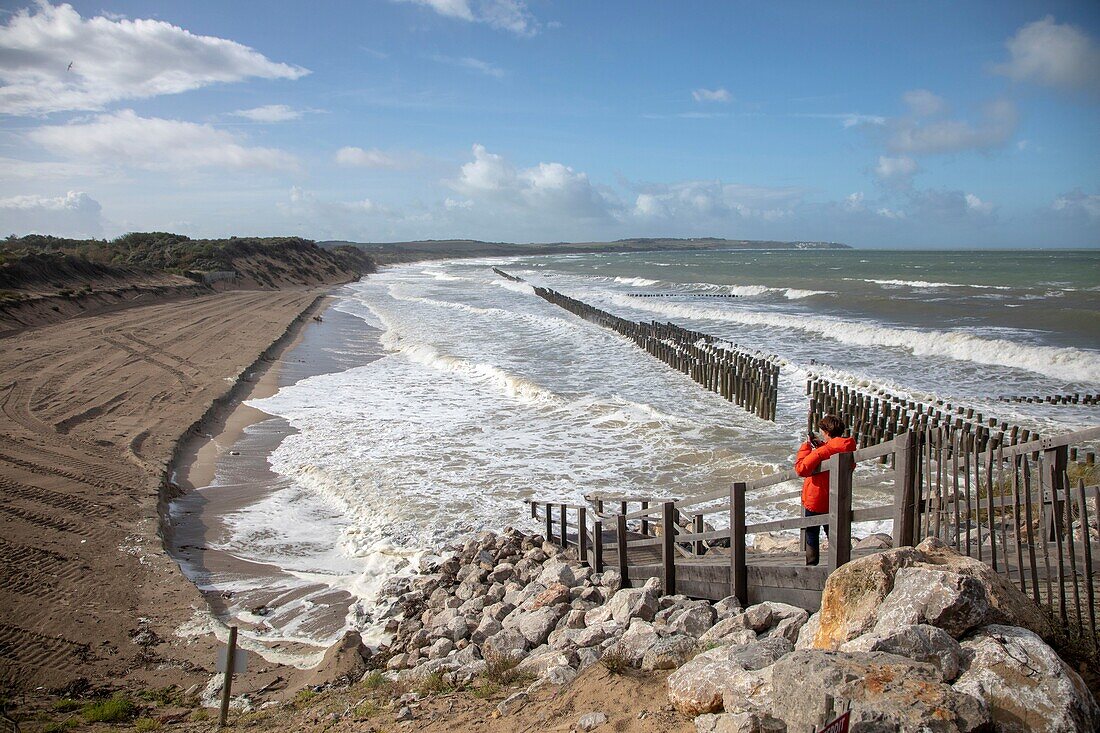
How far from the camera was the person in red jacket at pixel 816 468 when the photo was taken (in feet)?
20.1

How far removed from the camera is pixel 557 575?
8.73 m

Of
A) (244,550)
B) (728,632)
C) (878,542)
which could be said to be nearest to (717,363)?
(244,550)

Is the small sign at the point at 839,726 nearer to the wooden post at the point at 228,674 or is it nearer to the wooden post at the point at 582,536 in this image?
the wooden post at the point at 228,674

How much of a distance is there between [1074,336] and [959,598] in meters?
35.7

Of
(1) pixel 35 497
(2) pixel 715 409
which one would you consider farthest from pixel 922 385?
(1) pixel 35 497

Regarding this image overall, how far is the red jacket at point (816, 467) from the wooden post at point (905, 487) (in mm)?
633

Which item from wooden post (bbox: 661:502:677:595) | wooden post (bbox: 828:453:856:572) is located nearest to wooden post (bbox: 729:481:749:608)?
wooden post (bbox: 661:502:677:595)

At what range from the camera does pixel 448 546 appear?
1088 centimetres

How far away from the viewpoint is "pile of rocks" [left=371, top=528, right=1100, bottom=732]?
11.4ft

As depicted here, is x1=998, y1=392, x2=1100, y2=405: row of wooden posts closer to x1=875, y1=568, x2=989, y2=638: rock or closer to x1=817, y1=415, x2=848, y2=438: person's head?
x1=817, y1=415, x2=848, y2=438: person's head

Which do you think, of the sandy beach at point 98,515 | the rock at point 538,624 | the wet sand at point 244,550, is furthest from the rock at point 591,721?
the wet sand at point 244,550

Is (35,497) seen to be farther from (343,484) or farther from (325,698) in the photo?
(325,698)

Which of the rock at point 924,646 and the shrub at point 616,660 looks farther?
the shrub at point 616,660

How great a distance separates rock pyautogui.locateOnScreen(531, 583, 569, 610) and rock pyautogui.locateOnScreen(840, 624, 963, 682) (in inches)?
174
